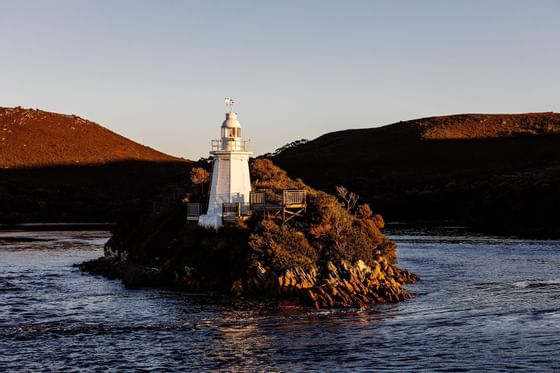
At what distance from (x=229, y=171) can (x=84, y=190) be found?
339 feet

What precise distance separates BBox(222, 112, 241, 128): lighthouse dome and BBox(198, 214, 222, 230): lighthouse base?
589 cm

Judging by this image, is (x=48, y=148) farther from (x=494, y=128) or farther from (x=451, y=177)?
(x=494, y=128)

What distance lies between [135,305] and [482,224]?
2578 inches

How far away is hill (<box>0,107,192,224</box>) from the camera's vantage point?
417 ft

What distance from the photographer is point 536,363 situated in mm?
30750

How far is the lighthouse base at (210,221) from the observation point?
51.5 meters

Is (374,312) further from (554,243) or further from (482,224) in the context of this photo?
(482,224)

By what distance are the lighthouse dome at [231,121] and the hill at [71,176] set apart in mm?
55999

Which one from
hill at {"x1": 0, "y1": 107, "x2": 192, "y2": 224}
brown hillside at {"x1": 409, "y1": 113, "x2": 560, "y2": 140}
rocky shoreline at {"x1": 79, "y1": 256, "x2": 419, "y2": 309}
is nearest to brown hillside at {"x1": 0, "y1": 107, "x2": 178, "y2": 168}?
hill at {"x1": 0, "y1": 107, "x2": 192, "y2": 224}

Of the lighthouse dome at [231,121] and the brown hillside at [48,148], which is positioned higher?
the brown hillside at [48,148]

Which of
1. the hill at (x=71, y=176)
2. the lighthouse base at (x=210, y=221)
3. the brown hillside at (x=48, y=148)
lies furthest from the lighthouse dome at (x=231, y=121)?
the brown hillside at (x=48, y=148)

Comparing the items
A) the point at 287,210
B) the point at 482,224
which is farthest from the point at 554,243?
the point at 287,210

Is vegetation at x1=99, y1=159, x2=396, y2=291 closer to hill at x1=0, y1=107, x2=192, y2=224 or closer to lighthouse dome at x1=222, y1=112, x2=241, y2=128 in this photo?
lighthouse dome at x1=222, y1=112, x2=241, y2=128

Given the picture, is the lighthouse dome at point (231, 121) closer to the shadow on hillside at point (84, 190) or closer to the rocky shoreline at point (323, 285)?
the rocky shoreline at point (323, 285)
